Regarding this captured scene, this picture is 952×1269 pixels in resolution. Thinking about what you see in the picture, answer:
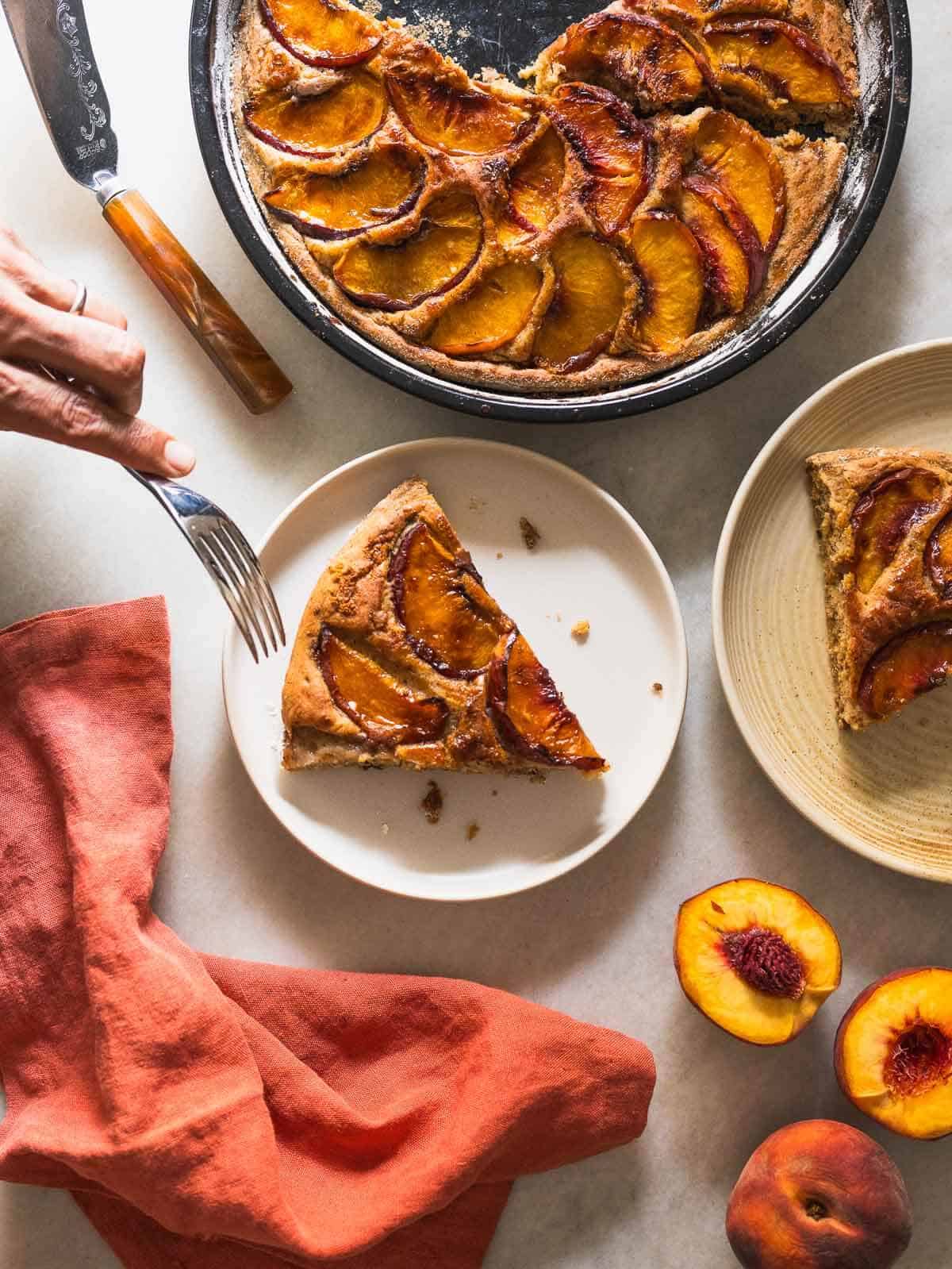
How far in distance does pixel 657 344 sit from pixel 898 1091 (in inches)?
72.1

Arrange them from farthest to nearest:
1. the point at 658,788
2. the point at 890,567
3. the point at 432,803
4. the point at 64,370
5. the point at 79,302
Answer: the point at 658,788
the point at 432,803
the point at 890,567
the point at 79,302
the point at 64,370

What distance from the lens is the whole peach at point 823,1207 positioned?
256 centimetres

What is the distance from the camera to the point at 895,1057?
2.67 meters

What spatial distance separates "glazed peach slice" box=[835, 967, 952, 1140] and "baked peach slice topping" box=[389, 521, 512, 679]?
1234 mm

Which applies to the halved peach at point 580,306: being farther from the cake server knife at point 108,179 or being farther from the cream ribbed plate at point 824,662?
the cake server knife at point 108,179

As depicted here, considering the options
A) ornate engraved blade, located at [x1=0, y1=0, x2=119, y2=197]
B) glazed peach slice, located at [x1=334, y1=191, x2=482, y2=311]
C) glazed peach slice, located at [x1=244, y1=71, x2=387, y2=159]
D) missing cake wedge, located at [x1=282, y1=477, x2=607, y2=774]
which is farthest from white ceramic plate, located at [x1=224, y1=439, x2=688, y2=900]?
ornate engraved blade, located at [x1=0, y1=0, x2=119, y2=197]

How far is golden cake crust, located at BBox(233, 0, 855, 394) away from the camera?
2.58 metres

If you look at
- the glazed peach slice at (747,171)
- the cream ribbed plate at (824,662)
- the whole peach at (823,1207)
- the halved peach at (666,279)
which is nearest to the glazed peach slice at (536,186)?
the halved peach at (666,279)

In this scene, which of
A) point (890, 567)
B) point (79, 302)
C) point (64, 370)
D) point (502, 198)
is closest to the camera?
point (64, 370)

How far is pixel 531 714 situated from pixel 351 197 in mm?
1278

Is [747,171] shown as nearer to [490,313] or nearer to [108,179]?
[490,313]

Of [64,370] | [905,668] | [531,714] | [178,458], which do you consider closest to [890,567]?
[905,668]

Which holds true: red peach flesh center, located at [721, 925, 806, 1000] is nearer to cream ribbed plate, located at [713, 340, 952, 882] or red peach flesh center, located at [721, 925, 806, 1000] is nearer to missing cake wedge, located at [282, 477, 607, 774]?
cream ribbed plate, located at [713, 340, 952, 882]

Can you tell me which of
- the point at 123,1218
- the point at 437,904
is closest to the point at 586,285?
the point at 437,904
